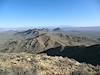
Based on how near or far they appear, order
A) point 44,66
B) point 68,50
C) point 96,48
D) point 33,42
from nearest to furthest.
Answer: point 44,66 → point 96,48 → point 68,50 → point 33,42

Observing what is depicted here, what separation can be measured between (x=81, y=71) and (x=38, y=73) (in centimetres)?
270

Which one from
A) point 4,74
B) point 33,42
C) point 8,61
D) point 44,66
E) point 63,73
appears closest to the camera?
point 4,74

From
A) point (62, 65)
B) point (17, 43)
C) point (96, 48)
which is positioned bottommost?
point (17, 43)

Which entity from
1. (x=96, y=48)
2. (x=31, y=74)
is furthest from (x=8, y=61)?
(x=96, y=48)

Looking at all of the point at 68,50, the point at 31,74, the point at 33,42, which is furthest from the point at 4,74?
the point at 33,42

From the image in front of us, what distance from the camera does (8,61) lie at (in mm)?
18016

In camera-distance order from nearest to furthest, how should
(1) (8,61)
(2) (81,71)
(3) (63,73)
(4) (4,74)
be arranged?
1. (4) (4,74)
2. (2) (81,71)
3. (3) (63,73)
4. (1) (8,61)

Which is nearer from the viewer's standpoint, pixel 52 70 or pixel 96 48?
pixel 52 70

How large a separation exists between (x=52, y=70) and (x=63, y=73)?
0.87m

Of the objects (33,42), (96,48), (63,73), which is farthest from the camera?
(33,42)

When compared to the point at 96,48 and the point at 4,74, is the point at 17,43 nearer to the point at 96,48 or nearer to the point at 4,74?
the point at 96,48

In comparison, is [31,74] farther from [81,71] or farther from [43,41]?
[43,41]

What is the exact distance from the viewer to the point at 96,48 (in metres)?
39.7

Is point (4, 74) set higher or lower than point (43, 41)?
higher
